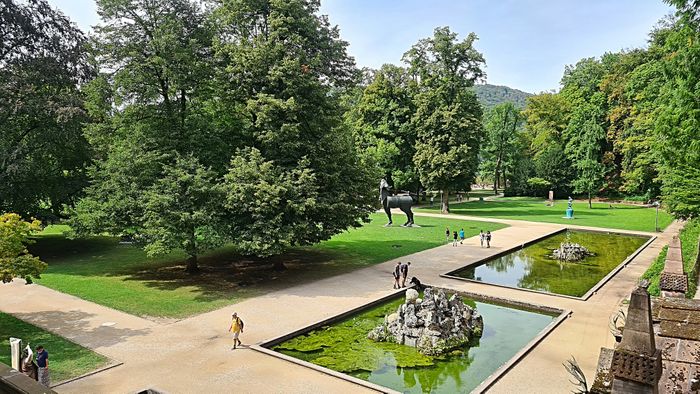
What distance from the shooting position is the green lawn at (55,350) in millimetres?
13016

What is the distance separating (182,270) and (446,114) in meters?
33.6

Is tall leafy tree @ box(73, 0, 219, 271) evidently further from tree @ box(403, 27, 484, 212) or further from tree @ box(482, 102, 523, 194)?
tree @ box(482, 102, 523, 194)

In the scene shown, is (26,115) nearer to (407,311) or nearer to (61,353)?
(61,353)

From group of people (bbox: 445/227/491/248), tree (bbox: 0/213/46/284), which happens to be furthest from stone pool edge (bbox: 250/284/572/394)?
group of people (bbox: 445/227/491/248)

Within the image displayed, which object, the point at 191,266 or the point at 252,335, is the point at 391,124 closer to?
the point at 191,266

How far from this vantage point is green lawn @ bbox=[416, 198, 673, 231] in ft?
147

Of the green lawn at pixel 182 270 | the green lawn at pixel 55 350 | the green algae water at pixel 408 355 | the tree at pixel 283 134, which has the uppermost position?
the tree at pixel 283 134

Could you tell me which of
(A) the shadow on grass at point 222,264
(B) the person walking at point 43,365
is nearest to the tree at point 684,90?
(A) the shadow on grass at point 222,264

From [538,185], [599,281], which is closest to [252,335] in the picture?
[599,281]

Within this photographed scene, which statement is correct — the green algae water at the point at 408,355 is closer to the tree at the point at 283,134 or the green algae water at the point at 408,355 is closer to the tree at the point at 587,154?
the tree at the point at 283,134

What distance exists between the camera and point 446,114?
50.5 meters

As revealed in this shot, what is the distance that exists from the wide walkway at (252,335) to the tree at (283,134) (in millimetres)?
3120

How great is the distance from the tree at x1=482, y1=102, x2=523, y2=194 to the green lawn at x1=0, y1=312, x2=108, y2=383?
74798 millimetres

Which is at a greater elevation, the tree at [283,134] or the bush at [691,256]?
the tree at [283,134]
